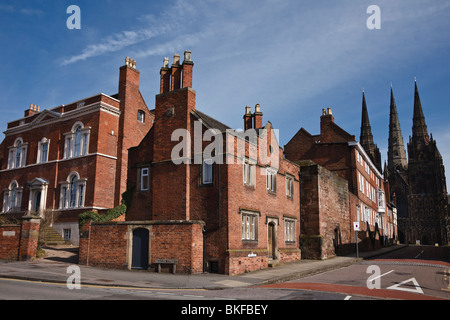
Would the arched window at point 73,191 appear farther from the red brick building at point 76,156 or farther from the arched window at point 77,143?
the arched window at point 77,143

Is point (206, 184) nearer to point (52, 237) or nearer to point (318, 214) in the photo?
point (318, 214)

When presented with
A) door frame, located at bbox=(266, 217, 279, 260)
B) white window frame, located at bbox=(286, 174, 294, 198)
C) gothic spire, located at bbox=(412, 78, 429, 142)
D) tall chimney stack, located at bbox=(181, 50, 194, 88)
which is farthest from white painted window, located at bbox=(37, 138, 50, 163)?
gothic spire, located at bbox=(412, 78, 429, 142)

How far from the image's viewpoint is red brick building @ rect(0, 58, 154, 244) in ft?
106

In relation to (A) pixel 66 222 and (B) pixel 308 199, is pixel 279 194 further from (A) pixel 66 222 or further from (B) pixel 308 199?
(A) pixel 66 222

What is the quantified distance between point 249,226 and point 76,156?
19789 mm

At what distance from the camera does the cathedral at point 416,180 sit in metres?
102

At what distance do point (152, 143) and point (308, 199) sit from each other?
1273 cm

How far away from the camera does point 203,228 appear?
62.3 ft

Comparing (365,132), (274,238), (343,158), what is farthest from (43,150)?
(365,132)

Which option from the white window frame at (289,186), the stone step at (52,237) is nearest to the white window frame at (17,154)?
the stone step at (52,237)

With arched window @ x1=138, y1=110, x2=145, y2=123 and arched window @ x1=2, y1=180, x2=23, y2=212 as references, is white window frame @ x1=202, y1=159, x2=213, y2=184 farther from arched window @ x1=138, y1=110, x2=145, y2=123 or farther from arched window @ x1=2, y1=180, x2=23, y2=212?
arched window @ x1=2, y1=180, x2=23, y2=212

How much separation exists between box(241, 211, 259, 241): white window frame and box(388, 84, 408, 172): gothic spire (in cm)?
11018
